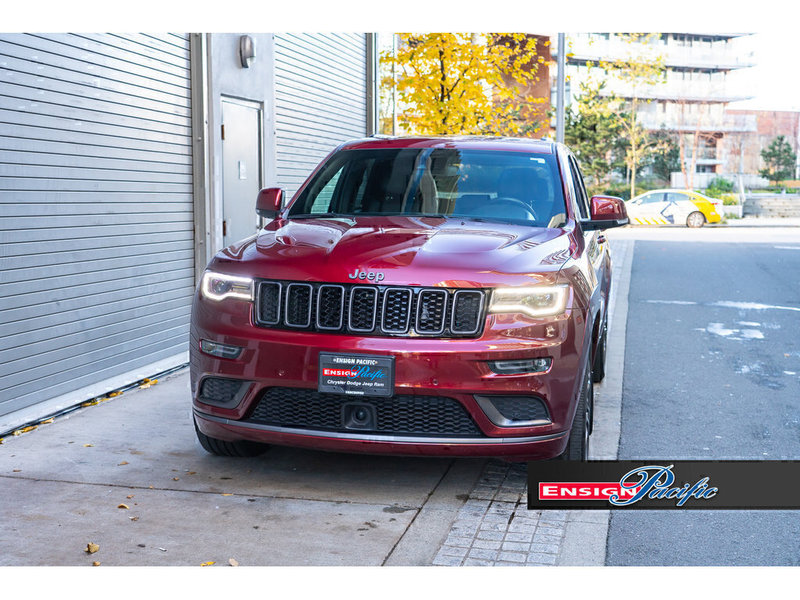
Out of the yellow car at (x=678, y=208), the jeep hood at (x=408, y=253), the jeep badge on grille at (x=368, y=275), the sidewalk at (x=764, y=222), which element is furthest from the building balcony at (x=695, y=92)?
the jeep badge on grille at (x=368, y=275)

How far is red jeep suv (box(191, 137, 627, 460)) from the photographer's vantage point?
4.73m

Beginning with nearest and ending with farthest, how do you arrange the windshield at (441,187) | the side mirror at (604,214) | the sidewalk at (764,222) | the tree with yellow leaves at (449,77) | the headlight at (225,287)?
the headlight at (225,287), the windshield at (441,187), the side mirror at (604,214), the tree with yellow leaves at (449,77), the sidewalk at (764,222)

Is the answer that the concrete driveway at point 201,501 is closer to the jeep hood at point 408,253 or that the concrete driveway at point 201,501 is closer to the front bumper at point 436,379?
the front bumper at point 436,379

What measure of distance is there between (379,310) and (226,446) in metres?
1.39

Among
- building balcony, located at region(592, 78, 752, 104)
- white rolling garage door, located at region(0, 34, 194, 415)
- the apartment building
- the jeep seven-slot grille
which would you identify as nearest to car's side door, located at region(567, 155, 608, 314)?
the jeep seven-slot grille

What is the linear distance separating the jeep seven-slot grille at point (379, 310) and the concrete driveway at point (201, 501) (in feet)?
2.85

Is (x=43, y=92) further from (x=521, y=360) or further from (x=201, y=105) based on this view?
(x=521, y=360)

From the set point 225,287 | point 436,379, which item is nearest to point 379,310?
point 436,379

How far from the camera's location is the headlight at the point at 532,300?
15.7ft

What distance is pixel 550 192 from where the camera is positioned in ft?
19.9

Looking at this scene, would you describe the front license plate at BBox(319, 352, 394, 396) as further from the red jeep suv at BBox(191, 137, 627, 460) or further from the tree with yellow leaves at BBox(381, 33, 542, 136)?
the tree with yellow leaves at BBox(381, 33, 542, 136)

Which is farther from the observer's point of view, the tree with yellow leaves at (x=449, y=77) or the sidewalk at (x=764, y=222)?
the sidewalk at (x=764, y=222)

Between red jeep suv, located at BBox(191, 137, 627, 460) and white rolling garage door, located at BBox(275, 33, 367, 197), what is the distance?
706 centimetres

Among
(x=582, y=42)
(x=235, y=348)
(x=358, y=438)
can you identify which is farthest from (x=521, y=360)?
(x=582, y=42)
